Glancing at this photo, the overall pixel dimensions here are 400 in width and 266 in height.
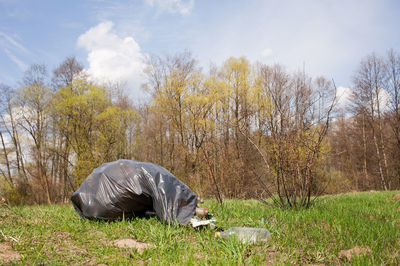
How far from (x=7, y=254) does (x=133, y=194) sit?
195 cm

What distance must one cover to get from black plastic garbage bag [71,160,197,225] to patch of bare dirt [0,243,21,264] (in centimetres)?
162

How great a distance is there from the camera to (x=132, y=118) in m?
21.6

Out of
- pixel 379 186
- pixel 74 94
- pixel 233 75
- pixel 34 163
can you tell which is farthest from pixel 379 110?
pixel 34 163

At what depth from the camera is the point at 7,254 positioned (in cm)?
269

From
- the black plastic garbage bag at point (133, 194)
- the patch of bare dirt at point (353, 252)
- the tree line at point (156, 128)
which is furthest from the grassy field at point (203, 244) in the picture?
the tree line at point (156, 128)

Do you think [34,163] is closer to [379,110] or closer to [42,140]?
[42,140]

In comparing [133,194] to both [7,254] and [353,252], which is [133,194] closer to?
[7,254]

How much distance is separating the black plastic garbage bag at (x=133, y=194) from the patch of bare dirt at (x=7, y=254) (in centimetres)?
162

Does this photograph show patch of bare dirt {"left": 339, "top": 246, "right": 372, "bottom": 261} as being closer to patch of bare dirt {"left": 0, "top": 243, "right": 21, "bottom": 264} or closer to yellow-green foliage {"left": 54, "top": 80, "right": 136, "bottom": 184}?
patch of bare dirt {"left": 0, "top": 243, "right": 21, "bottom": 264}

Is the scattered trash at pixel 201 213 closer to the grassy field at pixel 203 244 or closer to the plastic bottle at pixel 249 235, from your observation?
the grassy field at pixel 203 244

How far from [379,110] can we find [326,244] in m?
23.5

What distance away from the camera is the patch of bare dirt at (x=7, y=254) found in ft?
8.24

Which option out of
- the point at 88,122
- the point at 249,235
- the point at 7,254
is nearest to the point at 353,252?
the point at 249,235

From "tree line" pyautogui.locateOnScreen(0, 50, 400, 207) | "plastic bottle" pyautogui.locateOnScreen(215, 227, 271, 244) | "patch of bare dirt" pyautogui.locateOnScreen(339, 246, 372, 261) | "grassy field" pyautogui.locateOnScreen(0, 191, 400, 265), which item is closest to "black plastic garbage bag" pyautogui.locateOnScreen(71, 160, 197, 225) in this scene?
"grassy field" pyautogui.locateOnScreen(0, 191, 400, 265)
